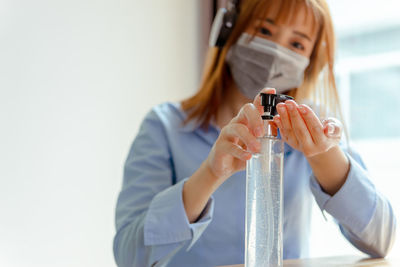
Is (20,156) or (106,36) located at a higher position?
(106,36)

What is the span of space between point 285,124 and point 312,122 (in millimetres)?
40

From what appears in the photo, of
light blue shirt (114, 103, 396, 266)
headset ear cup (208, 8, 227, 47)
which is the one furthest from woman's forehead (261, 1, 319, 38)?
light blue shirt (114, 103, 396, 266)

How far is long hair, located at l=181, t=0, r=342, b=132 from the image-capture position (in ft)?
3.48

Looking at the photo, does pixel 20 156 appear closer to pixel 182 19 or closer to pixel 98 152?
pixel 98 152

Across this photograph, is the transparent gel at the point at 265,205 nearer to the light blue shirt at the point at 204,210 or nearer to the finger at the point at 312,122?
the finger at the point at 312,122

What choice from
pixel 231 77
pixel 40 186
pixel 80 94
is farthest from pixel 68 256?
pixel 231 77

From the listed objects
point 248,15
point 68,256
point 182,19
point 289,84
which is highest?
point 182,19

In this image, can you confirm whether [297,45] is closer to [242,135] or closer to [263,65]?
[263,65]

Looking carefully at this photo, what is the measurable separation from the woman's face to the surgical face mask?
18 mm

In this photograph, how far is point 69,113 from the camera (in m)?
1.77

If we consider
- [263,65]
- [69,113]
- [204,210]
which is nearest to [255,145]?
[204,210]

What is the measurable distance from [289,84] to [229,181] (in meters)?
0.28

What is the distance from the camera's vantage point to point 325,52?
1143 mm

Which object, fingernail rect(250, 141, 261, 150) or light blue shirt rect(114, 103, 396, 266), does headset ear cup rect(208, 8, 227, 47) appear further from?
fingernail rect(250, 141, 261, 150)
